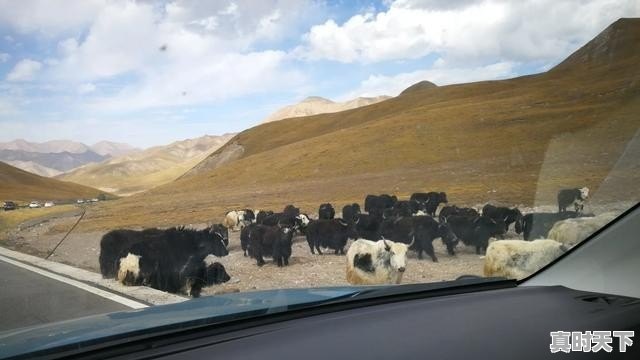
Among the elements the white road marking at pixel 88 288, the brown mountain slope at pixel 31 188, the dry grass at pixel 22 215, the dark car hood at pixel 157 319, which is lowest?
the white road marking at pixel 88 288

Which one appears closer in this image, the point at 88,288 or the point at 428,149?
the point at 88,288

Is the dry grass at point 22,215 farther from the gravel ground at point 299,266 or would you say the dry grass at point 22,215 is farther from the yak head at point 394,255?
the yak head at point 394,255

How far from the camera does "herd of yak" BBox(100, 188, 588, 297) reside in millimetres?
10469

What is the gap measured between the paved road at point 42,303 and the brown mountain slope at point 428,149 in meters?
9.22

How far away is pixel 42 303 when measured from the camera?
296 inches

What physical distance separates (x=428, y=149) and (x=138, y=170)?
1941cm

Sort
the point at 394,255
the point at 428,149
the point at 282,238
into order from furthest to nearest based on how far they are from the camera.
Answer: the point at 428,149 < the point at 282,238 < the point at 394,255

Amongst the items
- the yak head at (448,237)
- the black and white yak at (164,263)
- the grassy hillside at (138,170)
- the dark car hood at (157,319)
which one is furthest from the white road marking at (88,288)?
the grassy hillside at (138,170)

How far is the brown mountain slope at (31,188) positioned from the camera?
24.5 meters

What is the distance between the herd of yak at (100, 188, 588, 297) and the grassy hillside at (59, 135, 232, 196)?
1772 cm

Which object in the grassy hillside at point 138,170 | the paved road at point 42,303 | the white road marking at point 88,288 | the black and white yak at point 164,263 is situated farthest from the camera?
Answer: the grassy hillside at point 138,170

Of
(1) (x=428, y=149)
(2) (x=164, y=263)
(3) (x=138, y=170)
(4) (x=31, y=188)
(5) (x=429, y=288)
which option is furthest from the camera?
(3) (x=138, y=170)

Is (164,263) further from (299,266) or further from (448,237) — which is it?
(448,237)

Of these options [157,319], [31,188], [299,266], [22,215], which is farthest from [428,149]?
[157,319]
